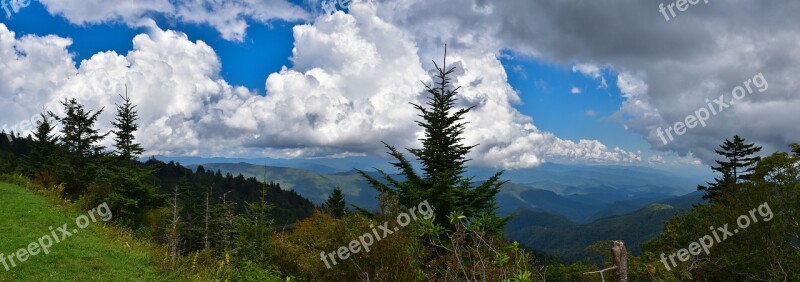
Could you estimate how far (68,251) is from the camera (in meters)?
12.3

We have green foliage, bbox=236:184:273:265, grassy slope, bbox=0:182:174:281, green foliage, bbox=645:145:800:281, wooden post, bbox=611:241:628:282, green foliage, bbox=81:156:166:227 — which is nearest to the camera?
wooden post, bbox=611:241:628:282

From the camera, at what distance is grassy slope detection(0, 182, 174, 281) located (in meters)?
10.7

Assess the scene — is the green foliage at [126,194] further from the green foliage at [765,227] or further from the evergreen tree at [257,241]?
the green foliage at [765,227]

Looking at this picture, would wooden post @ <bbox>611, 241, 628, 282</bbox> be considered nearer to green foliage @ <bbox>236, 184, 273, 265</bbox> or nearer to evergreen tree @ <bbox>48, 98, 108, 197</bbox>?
green foliage @ <bbox>236, 184, 273, 265</bbox>

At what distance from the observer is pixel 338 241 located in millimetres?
7695

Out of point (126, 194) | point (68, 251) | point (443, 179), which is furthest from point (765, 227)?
point (126, 194)

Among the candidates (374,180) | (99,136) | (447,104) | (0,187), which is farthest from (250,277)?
(99,136)

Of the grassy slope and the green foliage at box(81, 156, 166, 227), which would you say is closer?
the grassy slope

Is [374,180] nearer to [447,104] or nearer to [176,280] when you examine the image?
[447,104]

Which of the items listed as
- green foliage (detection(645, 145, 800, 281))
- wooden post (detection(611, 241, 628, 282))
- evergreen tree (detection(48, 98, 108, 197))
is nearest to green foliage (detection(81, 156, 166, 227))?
evergreen tree (detection(48, 98, 108, 197))

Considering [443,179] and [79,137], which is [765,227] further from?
[79,137]

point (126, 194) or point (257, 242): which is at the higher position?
point (126, 194)

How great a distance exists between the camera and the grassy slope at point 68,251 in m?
10.7

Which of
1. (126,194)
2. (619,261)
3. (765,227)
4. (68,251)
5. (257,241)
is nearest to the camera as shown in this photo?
(619,261)
